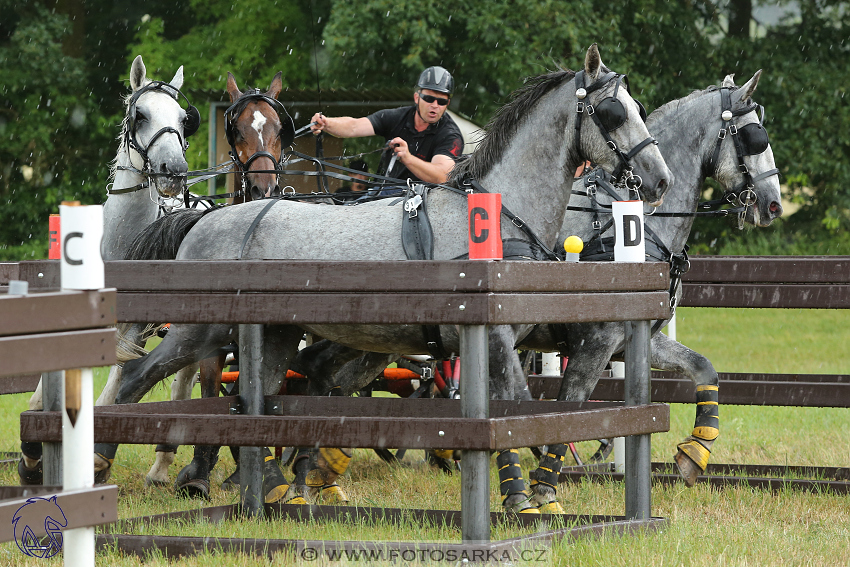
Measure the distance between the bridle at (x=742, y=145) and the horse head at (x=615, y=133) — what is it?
112 cm

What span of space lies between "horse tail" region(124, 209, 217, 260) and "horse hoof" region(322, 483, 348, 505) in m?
1.59

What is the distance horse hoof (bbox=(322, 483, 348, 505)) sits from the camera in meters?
5.93

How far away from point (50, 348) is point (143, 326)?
12.4 feet

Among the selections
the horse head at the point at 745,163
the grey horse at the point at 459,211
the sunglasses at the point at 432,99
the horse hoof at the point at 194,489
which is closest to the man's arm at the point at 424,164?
the sunglasses at the point at 432,99

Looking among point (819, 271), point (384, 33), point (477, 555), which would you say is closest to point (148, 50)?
point (384, 33)

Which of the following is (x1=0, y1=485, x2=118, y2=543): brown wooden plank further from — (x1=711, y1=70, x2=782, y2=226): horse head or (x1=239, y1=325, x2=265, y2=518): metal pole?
(x1=711, y1=70, x2=782, y2=226): horse head

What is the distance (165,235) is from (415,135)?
176cm

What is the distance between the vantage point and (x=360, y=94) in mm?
16391

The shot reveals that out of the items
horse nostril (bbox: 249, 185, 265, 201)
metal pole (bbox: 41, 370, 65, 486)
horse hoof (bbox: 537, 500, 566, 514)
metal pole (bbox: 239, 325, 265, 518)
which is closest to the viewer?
metal pole (bbox: 41, 370, 65, 486)

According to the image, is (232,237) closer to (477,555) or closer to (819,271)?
(477,555)

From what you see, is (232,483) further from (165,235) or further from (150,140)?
(150,140)

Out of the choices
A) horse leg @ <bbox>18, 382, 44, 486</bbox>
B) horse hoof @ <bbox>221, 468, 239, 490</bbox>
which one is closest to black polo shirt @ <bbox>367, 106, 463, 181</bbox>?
horse hoof @ <bbox>221, 468, 239, 490</bbox>

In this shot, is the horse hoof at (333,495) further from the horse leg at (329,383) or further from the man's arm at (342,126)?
the man's arm at (342,126)

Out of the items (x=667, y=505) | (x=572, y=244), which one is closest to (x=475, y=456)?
(x=572, y=244)
